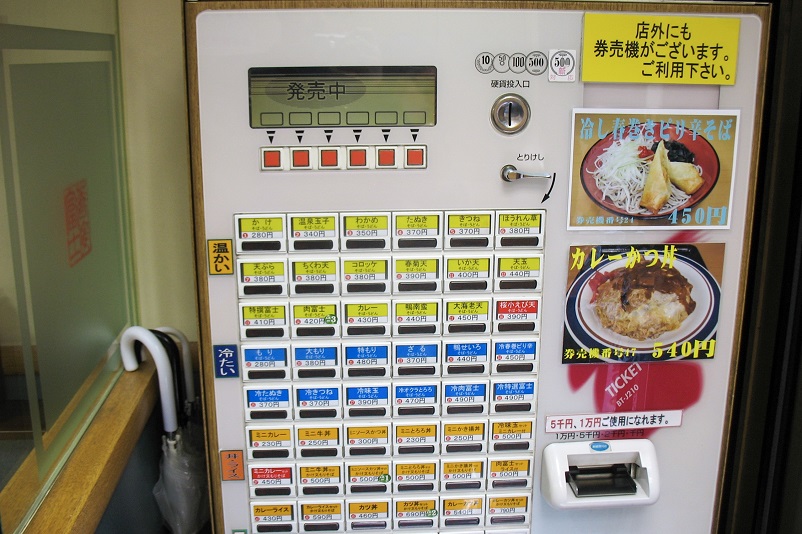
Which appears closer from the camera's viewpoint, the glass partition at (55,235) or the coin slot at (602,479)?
the glass partition at (55,235)

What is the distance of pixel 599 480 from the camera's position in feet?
4.02

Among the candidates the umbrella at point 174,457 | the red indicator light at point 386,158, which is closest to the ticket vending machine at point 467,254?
the red indicator light at point 386,158

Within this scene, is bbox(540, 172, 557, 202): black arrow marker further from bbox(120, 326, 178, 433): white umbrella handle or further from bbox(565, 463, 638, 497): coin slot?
bbox(120, 326, 178, 433): white umbrella handle

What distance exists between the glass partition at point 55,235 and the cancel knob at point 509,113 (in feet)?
2.25

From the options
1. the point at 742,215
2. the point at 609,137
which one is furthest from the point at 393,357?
the point at 742,215

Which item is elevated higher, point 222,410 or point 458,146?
point 458,146

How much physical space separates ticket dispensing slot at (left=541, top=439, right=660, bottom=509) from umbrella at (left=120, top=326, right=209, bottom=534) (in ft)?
2.24

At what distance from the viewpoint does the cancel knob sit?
1069 millimetres

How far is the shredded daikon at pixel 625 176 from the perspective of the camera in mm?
1094

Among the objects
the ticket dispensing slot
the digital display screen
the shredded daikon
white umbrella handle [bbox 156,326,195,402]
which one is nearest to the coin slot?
the ticket dispensing slot

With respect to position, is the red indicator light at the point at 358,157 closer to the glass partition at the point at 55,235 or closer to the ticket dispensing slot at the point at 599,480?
the glass partition at the point at 55,235

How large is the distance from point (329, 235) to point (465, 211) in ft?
0.72

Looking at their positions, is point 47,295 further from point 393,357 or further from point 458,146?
point 458,146

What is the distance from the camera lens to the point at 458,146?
3.54 feet
